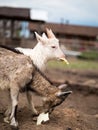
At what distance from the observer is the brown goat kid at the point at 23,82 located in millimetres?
9602

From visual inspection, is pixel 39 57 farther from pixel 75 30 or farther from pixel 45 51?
pixel 75 30

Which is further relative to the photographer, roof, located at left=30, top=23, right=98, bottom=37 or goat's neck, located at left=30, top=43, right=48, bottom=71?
roof, located at left=30, top=23, right=98, bottom=37

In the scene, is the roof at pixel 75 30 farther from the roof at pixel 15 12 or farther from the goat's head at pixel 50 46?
the goat's head at pixel 50 46

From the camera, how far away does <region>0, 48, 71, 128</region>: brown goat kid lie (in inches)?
378

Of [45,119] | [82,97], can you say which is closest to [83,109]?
[82,97]

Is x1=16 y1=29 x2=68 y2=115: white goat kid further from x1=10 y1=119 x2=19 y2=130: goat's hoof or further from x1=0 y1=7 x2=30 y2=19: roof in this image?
x1=0 y1=7 x2=30 y2=19: roof

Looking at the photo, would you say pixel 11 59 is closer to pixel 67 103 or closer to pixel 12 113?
pixel 12 113

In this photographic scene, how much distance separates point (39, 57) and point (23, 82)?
1358 mm

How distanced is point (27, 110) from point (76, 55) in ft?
115

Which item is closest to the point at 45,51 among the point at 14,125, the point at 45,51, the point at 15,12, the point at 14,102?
the point at 45,51

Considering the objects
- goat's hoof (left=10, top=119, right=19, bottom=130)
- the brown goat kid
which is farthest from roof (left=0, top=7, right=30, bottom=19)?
goat's hoof (left=10, top=119, right=19, bottom=130)

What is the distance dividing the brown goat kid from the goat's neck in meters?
0.76

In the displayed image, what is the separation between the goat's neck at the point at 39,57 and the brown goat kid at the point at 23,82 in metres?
0.76

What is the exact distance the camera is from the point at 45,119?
9.87 meters
